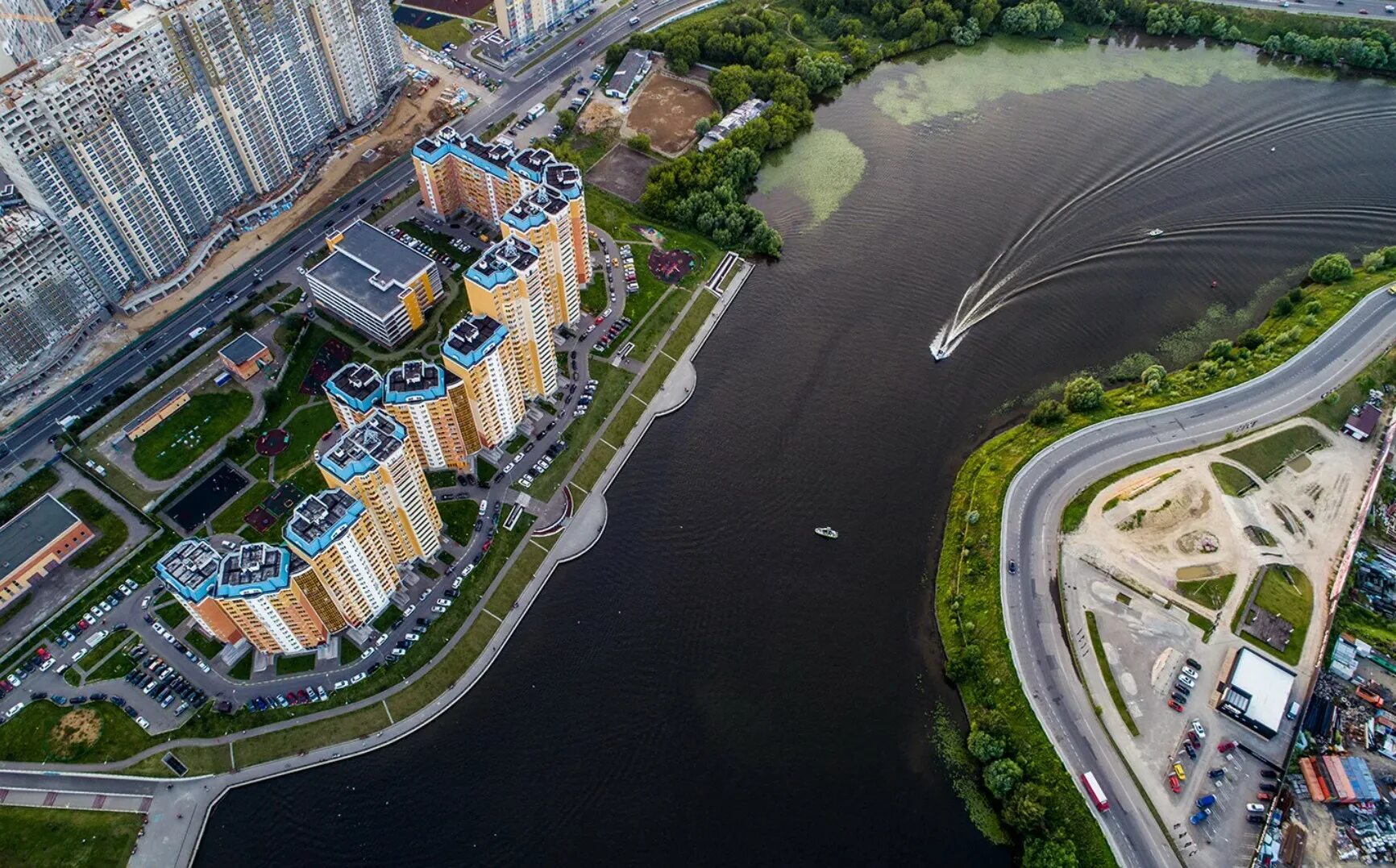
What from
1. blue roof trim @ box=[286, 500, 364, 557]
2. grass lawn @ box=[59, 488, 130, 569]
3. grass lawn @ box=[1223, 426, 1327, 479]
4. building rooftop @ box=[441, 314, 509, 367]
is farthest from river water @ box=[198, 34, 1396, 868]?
grass lawn @ box=[59, 488, 130, 569]

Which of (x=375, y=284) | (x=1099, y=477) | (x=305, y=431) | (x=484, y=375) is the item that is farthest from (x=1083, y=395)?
(x=305, y=431)

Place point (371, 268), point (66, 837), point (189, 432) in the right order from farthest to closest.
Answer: point (371, 268) < point (189, 432) < point (66, 837)

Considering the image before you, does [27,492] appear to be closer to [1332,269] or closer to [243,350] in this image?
[243,350]

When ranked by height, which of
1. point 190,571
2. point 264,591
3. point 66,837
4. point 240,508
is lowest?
point 66,837

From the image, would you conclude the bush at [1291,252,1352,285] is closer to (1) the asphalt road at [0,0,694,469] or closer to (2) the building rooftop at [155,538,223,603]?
(1) the asphalt road at [0,0,694,469]

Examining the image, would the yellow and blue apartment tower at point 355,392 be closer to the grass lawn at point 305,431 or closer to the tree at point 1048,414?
the grass lawn at point 305,431

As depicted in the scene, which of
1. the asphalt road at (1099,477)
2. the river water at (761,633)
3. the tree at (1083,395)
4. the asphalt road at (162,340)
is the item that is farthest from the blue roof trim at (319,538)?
the tree at (1083,395)

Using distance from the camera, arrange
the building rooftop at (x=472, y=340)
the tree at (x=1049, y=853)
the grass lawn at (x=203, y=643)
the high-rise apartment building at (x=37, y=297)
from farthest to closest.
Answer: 1. the high-rise apartment building at (x=37, y=297)
2. the building rooftop at (x=472, y=340)
3. the grass lawn at (x=203, y=643)
4. the tree at (x=1049, y=853)
